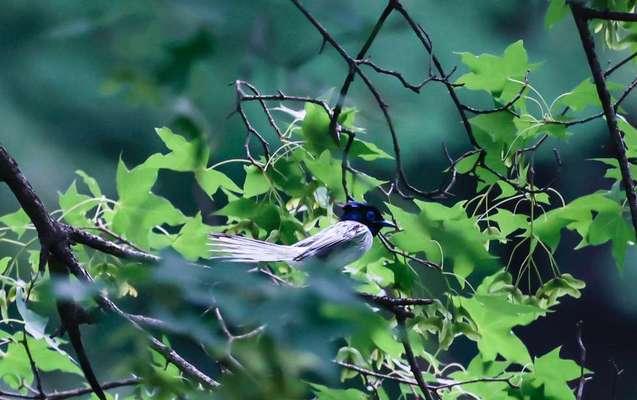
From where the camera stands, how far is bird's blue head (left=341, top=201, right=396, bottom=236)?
4.54ft

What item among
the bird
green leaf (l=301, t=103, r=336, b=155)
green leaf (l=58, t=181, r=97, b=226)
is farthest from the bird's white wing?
green leaf (l=58, t=181, r=97, b=226)

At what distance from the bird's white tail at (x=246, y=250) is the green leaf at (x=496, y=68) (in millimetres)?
341

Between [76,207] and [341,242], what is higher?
[76,207]

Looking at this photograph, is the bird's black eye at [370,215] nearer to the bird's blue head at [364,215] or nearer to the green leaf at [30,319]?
the bird's blue head at [364,215]

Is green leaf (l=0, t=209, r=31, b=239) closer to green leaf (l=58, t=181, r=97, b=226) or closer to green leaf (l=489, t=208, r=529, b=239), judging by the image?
green leaf (l=58, t=181, r=97, b=226)

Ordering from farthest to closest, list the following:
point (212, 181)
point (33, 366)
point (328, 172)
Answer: point (212, 181), point (328, 172), point (33, 366)

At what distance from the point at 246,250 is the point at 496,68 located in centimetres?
43

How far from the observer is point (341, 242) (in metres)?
1.29

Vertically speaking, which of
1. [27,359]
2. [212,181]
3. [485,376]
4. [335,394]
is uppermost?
[212,181]

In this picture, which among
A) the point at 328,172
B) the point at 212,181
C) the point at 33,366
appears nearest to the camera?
the point at 33,366

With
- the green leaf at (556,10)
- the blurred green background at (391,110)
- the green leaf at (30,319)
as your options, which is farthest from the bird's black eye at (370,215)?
the green leaf at (30,319)

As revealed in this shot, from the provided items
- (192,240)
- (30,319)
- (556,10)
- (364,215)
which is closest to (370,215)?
(364,215)

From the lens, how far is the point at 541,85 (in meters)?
3.49

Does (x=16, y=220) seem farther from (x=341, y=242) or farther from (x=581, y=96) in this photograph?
(x=581, y=96)
